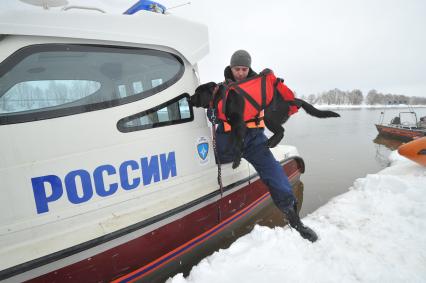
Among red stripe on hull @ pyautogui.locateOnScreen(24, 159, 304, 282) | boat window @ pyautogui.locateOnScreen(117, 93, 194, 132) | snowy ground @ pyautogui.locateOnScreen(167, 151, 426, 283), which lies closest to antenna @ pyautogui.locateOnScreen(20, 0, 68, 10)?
boat window @ pyautogui.locateOnScreen(117, 93, 194, 132)

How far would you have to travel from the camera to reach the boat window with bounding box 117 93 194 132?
1.94 meters

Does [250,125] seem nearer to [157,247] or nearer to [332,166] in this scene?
[157,247]

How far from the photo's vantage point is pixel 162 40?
2141 millimetres

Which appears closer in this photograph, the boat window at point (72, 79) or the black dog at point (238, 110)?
the boat window at point (72, 79)

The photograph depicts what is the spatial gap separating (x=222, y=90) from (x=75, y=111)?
4.10 ft

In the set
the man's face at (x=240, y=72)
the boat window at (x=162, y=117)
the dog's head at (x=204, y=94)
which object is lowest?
the boat window at (x=162, y=117)

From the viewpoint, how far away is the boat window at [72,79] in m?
1.49

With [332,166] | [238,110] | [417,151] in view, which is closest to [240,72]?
[238,110]

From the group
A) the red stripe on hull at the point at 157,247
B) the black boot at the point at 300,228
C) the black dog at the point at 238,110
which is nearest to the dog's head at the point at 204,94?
the black dog at the point at 238,110

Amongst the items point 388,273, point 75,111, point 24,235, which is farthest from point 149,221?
point 388,273

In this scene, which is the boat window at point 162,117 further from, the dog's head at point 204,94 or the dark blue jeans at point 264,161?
the dark blue jeans at point 264,161

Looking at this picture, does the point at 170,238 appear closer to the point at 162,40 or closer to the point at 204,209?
the point at 204,209

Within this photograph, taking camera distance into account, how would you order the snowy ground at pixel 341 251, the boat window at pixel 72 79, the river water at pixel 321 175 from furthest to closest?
the river water at pixel 321 175 → the snowy ground at pixel 341 251 → the boat window at pixel 72 79

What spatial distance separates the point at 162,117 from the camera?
217 centimetres
